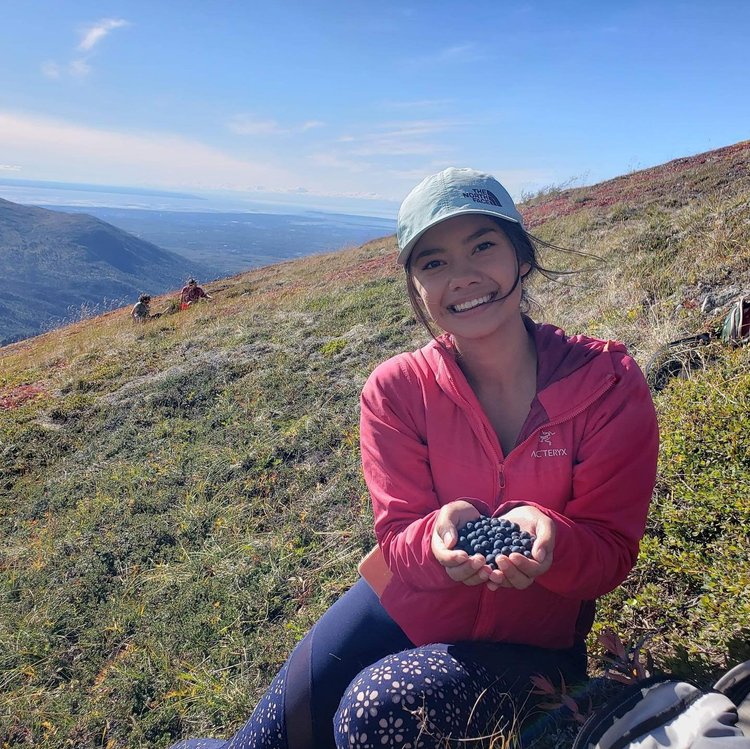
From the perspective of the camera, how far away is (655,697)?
1.41m

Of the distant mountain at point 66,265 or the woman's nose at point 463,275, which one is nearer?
the woman's nose at point 463,275

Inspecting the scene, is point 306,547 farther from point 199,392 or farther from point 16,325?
point 16,325

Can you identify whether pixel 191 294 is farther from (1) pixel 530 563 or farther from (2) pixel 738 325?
(1) pixel 530 563

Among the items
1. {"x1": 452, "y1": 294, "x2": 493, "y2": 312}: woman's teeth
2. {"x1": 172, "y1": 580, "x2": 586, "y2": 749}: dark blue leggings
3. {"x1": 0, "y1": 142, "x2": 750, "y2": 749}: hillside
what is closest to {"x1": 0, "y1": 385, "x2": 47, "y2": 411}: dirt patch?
{"x1": 0, "y1": 142, "x2": 750, "y2": 749}: hillside

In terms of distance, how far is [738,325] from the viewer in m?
3.39

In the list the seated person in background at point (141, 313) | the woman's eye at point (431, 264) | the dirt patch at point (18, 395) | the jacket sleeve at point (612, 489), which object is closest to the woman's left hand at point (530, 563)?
the jacket sleeve at point (612, 489)

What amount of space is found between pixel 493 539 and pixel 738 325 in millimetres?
2784

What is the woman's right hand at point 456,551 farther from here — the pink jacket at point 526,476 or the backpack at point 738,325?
the backpack at point 738,325

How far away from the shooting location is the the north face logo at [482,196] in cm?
185

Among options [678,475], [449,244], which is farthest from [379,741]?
[678,475]

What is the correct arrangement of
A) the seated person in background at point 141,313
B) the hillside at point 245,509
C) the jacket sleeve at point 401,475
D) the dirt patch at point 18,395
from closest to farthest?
the jacket sleeve at point 401,475 < the hillside at point 245,509 < the dirt patch at point 18,395 < the seated person in background at point 141,313

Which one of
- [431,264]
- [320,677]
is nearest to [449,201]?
[431,264]

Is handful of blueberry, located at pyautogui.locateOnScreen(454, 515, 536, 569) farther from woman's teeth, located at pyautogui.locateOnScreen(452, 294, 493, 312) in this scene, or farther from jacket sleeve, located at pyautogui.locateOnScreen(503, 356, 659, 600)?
woman's teeth, located at pyautogui.locateOnScreen(452, 294, 493, 312)

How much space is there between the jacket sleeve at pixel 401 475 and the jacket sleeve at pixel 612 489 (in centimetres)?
37
